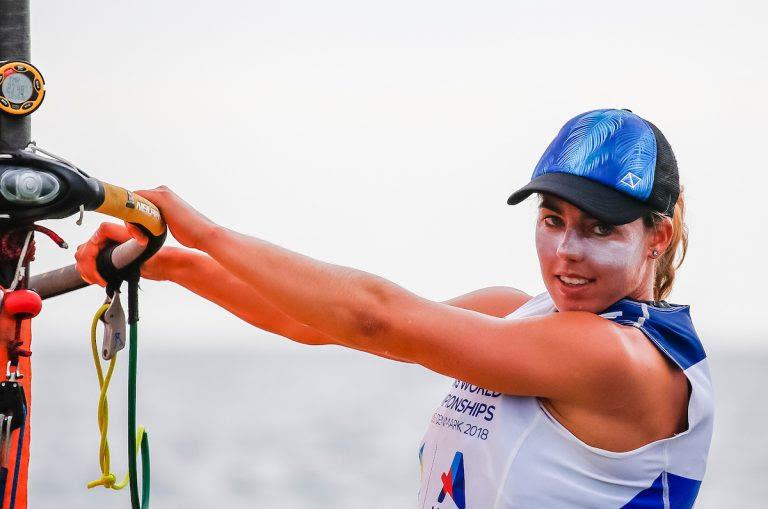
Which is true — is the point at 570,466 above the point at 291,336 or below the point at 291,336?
below

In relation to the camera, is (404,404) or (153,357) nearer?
(404,404)

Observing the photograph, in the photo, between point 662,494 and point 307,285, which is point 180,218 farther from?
point 662,494

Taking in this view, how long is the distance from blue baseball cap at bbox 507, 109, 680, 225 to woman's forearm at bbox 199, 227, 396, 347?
46 cm

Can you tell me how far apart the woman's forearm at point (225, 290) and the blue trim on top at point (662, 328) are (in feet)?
3.16

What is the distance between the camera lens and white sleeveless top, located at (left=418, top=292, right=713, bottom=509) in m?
2.86

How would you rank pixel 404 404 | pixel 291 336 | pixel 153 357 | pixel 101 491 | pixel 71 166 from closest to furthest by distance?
pixel 71 166 < pixel 291 336 < pixel 101 491 < pixel 404 404 < pixel 153 357

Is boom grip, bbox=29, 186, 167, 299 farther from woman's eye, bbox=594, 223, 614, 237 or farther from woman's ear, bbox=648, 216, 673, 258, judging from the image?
woman's ear, bbox=648, 216, 673, 258

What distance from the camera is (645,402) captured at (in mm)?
2891

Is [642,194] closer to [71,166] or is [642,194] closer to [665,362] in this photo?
[665,362]

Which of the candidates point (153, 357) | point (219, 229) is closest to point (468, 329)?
point (219, 229)

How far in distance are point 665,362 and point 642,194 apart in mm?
404

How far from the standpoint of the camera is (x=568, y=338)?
285 cm

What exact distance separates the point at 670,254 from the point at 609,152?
→ 0.39 meters

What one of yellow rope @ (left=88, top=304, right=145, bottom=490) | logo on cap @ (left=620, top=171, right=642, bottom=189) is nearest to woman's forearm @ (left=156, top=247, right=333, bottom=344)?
yellow rope @ (left=88, top=304, right=145, bottom=490)
